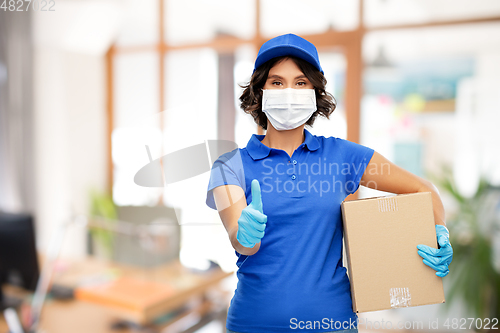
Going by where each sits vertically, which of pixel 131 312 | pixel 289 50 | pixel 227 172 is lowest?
pixel 131 312

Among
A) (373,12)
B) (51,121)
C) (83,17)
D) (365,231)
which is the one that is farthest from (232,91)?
(51,121)

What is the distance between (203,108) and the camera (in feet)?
4.25

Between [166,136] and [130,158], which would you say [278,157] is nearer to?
[166,136]

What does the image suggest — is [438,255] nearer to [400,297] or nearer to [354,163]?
[400,297]

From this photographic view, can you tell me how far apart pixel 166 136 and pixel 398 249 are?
2.42ft

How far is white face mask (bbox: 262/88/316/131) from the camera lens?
102 cm

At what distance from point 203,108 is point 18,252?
4.81 ft

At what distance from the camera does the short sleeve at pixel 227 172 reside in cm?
97

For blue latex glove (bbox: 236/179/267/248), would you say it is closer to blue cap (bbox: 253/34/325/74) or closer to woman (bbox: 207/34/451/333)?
woman (bbox: 207/34/451/333)

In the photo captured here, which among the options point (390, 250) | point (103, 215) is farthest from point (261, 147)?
point (103, 215)

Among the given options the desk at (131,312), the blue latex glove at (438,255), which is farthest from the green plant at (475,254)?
the blue latex glove at (438,255)

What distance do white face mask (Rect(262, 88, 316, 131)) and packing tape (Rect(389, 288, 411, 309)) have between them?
1.65 feet

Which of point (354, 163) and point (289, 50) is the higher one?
point (289, 50)

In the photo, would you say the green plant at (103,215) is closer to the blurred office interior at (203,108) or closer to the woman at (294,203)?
the blurred office interior at (203,108)
